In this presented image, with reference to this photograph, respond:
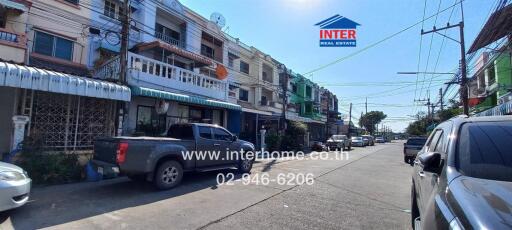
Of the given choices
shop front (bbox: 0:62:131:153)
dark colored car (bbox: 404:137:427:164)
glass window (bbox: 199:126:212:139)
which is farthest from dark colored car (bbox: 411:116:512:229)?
dark colored car (bbox: 404:137:427:164)

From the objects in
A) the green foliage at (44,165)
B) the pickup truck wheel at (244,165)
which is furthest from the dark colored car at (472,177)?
the green foliage at (44,165)

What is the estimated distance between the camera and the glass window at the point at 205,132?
9836 millimetres

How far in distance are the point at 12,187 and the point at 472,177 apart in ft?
22.0

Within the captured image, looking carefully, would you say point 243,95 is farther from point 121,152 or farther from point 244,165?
point 121,152

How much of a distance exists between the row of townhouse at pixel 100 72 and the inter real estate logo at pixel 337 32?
267 inches

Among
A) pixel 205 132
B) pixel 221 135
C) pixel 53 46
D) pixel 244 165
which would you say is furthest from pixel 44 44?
pixel 244 165

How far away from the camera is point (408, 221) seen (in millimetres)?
5918

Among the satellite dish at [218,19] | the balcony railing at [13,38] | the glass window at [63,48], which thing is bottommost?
the balcony railing at [13,38]

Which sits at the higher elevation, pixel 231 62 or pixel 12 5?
pixel 231 62

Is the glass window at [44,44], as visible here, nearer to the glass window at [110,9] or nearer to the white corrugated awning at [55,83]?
the glass window at [110,9]

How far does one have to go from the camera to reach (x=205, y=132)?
32.8ft

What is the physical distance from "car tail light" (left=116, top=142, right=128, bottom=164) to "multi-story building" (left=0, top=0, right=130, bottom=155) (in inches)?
137

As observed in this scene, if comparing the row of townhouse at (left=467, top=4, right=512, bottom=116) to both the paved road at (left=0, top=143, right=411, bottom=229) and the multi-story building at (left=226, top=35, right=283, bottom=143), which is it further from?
the multi-story building at (left=226, top=35, right=283, bottom=143)

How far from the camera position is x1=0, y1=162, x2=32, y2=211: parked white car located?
514 cm
